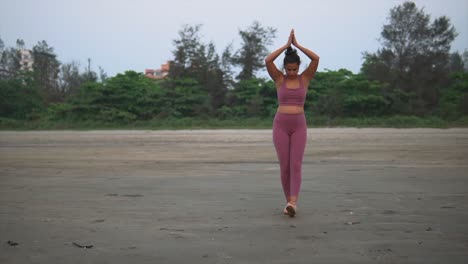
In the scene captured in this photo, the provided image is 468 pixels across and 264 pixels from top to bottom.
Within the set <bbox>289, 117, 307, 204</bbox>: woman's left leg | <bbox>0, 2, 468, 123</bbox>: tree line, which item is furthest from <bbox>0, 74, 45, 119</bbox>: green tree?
<bbox>289, 117, 307, 204</bbox>: woman's left leg

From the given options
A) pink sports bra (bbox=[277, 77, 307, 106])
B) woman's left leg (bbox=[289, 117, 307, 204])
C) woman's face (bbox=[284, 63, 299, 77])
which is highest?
woman's face (bbox=[284, 63, 299, 77])

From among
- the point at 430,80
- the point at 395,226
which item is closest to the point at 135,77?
the point at 430,80

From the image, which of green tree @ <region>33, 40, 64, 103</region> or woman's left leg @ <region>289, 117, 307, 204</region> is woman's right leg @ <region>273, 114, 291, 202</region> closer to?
woman's left leg @ <region>289, 117, 307, 204</region>

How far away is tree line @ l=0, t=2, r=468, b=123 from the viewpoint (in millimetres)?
40344

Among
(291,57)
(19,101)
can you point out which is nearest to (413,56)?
(19,101)

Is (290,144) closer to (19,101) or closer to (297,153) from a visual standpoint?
(297,153)

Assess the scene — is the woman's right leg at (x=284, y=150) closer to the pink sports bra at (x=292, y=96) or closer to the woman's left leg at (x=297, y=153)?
the woman's left leg at (x=297, y=153)

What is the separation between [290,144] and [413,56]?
4350 cm

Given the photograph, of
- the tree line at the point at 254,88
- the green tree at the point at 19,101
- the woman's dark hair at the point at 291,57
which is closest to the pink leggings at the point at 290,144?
the woman's dark hair at the point at 291,57

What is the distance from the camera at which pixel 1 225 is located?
4.87 metres

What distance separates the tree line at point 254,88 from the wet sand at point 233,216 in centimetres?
3132

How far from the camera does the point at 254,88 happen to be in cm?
4406

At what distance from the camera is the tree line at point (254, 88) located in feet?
132

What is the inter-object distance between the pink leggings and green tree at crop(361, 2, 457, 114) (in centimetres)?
3975
